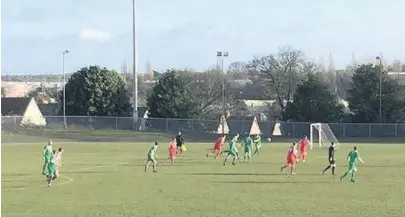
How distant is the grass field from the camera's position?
64.2 feet

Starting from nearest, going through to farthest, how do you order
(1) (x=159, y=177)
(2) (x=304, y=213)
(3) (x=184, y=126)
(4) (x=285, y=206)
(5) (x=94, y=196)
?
1. (2) (x=304, y=213)
2. (4) (x=285, y=206)
3. (5) (x=94, y=196)
4. (1) (x=159, y=177)
5. (3) (x=184, y=126)

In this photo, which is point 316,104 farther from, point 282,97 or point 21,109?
point 21,109

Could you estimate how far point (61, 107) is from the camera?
89.7 m

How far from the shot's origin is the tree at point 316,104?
8131cm

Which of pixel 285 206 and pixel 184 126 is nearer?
pixel 285 206

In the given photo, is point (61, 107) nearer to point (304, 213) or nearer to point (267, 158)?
point (267, 158)

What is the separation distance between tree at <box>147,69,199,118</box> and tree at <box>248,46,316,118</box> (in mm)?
14552

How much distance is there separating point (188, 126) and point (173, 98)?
18.3 ft

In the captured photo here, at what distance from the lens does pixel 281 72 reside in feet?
318

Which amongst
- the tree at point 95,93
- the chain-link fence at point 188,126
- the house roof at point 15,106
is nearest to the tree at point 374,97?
the chain-link fence at point 188,126

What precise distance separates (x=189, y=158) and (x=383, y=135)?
3805 cm

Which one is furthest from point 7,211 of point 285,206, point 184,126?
point 184,126

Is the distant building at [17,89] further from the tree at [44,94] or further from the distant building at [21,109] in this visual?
the distant building at [21,109]

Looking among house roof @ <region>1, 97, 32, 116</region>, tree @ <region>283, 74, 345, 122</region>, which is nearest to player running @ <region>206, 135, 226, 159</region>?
tree @ <region>283, 74, 345, 122</region>
